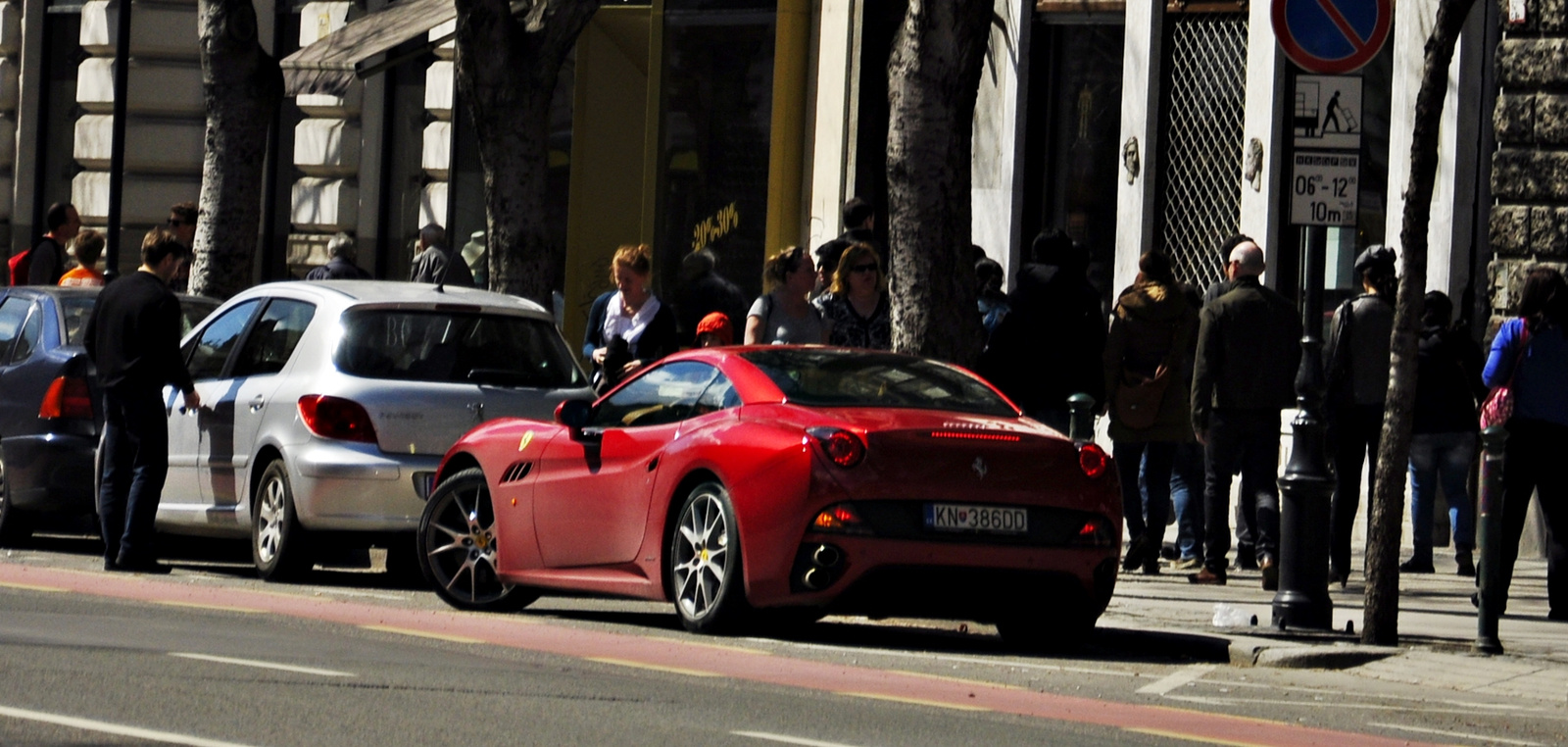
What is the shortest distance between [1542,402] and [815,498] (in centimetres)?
481

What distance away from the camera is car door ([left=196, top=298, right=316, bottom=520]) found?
14.3 metres

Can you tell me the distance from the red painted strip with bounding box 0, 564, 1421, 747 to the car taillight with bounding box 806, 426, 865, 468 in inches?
32.4

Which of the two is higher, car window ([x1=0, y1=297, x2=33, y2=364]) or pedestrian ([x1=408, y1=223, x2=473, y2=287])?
pedestrian ([x1=408, y1=223, x2=473, y2=287])

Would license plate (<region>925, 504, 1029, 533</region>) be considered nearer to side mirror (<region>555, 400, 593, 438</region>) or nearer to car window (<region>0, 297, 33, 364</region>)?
side mirror (<region>555, 400, 593, 438</region>)

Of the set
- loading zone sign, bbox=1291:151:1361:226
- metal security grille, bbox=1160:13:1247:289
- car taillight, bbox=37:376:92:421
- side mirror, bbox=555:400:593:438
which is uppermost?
metal security grille, bbox=1160:13:1247:289

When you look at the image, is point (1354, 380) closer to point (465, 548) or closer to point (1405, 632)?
point (1405, 632)

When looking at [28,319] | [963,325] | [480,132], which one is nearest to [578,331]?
[480,132]

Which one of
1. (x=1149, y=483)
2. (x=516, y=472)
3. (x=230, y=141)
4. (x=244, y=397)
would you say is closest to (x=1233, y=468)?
(x=1149, y=483)

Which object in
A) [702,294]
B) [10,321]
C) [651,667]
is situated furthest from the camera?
[702,294]

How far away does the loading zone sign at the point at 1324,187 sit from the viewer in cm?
1245

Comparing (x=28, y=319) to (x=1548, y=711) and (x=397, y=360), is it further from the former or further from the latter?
(x=1548, y=711)

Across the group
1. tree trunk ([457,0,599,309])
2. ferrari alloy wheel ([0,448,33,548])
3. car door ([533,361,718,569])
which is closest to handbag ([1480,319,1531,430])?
car door ([533,361,718,569])

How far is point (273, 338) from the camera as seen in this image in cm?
1453

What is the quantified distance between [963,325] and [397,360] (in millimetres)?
2892
